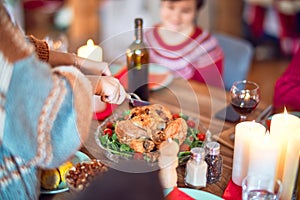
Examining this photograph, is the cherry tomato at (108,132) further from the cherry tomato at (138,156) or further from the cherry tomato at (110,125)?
the cherry tomato at (138,156)

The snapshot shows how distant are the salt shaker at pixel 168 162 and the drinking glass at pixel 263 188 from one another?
0.17m

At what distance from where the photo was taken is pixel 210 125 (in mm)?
1570

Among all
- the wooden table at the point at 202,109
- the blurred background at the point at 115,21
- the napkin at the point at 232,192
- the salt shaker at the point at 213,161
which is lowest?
the blurred background at the point at 115,21

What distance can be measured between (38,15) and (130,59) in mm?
2674

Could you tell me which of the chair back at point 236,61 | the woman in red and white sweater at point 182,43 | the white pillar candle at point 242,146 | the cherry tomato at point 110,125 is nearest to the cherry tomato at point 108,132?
the cherry tomato at point 110,125

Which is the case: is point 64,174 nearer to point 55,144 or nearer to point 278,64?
point 55,144

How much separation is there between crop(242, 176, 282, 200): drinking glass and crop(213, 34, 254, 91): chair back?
112 cm

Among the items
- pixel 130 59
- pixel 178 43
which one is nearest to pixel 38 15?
pixel 178 43

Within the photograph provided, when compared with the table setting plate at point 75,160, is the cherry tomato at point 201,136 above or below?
above

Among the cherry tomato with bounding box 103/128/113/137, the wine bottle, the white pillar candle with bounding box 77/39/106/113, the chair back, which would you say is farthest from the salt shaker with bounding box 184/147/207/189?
the chair back

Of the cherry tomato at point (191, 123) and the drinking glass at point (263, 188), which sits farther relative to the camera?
the cherry tomato at point (191, 123)

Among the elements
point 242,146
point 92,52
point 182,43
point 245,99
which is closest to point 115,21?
point 182,43

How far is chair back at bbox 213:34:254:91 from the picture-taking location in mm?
2244

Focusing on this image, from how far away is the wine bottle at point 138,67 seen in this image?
1.67 m
